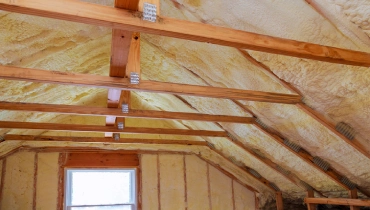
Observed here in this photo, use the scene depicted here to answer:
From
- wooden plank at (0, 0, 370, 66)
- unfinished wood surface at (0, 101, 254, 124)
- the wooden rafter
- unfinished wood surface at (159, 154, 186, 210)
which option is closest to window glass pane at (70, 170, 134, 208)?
unfinished wood surface at (159, 154, 186, 210)

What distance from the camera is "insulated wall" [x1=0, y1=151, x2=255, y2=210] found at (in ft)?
18.0

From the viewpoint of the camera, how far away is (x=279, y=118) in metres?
3.67

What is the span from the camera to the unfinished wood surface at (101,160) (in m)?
5.80

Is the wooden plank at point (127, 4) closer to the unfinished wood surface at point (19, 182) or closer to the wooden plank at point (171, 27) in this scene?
the wooden plank at point (171, 27)

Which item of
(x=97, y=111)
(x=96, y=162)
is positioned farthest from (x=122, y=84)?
(x=96, y=162)

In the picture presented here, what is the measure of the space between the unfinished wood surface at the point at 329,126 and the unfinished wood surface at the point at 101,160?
148 inches

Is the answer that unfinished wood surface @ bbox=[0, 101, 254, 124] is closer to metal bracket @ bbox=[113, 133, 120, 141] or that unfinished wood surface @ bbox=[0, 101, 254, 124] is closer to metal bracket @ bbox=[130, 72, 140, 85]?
metal bracket @ bbox=[130, 72, 140, 85]

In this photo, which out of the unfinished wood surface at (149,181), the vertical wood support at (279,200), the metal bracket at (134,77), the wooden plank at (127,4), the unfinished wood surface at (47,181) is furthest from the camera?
the unfinished wood surface at (149,181)

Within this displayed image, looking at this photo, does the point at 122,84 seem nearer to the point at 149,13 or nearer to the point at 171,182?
the point at 149,13

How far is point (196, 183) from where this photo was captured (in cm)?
647

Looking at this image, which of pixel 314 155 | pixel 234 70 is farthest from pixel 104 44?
pixel 314 155

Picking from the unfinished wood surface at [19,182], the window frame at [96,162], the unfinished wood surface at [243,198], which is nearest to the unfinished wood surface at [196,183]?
the unfinished wood surface at [243,198]

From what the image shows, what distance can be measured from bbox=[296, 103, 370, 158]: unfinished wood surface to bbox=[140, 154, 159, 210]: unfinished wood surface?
12.2 feet

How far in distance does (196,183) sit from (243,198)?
98 centimetres
